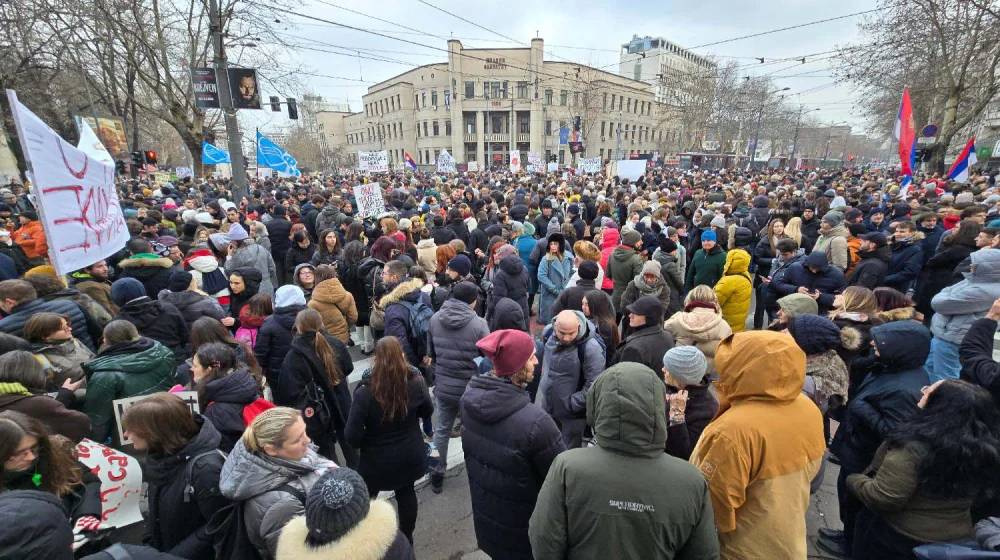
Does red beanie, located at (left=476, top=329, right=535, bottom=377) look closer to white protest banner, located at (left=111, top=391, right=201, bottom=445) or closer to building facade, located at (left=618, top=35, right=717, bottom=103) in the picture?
white protest banner, located at (left=111, top=391, right=201, bottom=445)

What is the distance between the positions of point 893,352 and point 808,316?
59 centimetres

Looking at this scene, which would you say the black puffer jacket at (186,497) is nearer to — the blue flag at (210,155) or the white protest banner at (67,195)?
the white protest banner at (67,195)

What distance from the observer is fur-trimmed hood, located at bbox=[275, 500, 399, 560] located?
1499 mm

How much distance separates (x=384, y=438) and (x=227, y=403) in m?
1.01

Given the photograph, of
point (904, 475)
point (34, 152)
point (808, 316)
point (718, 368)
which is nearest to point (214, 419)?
point (34, 152)

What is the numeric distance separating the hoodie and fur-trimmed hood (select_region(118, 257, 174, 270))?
5439 mm

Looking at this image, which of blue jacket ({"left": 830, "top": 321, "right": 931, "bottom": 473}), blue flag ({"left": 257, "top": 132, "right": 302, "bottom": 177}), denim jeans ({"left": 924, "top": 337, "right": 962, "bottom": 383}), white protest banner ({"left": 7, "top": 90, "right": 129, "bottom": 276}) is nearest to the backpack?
white protest banner ({"left": 7, "top": 90, "right": 129, "bottom": 276})

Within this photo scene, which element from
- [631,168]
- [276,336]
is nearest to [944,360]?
[276,336]

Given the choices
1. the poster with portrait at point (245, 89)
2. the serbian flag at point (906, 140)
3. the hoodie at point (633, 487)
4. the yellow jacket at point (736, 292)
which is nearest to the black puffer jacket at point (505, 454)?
the hoodie at point (633, 487)

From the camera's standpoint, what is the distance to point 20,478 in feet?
7.16

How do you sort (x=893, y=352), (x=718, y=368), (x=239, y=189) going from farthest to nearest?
(x=239, y=189), (x=893, y=352), (x=718, y=368)

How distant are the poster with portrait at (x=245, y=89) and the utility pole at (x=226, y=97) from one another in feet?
0.36

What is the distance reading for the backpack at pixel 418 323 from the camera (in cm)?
455

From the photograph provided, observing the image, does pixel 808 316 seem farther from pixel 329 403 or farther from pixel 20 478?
pixel 20 478
